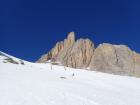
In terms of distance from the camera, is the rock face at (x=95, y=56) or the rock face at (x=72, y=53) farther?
the rock face at (x=72, y=53)

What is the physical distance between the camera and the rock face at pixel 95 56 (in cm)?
10569

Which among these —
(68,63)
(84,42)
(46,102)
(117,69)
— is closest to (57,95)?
(46,102)

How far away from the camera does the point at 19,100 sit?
15.5 meters

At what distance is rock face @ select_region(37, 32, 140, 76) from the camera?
105688 millimetres

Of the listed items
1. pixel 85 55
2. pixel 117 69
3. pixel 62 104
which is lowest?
pixel 62 104

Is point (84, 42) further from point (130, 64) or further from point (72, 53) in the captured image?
point (130, 64)

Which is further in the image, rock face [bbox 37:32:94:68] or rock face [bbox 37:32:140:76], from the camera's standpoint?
rock face [bbox 37:32:94:68]

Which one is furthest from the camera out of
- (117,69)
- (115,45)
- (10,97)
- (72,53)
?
(72,53)

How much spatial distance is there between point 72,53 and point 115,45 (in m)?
22.8

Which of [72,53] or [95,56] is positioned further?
[72,53]

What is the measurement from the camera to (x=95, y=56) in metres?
113

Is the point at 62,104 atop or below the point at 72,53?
below

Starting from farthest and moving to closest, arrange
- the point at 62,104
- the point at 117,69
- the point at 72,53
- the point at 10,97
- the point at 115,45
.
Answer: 1. the point at 72,53
2. the point at 115,45
3. the point at 117,69
4. the point at 10,97
5. the point at 62,104

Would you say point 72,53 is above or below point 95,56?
above
